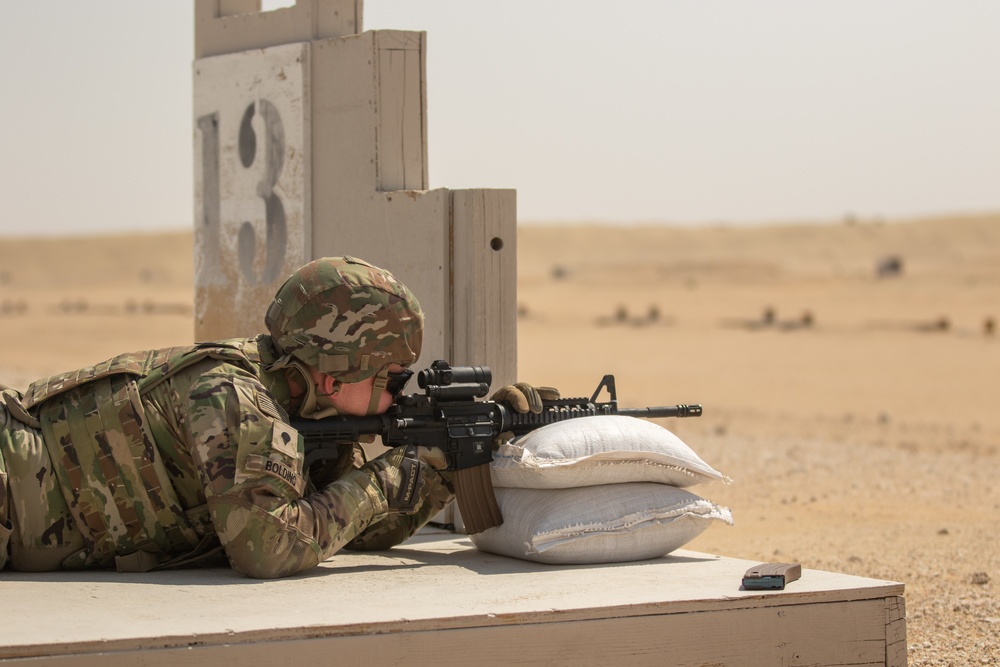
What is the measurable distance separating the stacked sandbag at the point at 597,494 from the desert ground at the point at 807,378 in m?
1.36

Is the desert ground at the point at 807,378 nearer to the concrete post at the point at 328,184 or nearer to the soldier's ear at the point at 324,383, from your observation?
the concrete post at the point at 328,184

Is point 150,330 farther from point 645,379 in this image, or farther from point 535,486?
point 535,486

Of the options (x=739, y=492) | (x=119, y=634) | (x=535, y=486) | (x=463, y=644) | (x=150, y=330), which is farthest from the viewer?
(x=150, y=330)

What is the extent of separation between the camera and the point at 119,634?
316cm

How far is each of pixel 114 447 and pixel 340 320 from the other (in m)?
0.83

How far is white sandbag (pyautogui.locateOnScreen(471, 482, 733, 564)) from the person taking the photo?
4.29 metres

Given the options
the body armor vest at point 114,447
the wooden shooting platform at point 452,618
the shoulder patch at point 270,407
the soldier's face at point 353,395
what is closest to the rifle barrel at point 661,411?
the wooden shooting platform at point 452,618

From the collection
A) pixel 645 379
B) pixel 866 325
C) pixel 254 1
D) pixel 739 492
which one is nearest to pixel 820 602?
pixel 254 1

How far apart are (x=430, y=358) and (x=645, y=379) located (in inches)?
550

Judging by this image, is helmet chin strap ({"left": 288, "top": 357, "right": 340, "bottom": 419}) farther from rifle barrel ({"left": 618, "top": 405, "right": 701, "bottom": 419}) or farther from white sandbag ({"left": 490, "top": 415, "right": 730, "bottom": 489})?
rifle barrel ({"left": 618, "top": 405, "right": 701, "bottom": 419})

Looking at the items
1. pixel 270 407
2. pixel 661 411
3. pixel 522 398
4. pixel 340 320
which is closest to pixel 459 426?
pixel 522 398

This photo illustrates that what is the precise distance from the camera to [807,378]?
19.4 metres

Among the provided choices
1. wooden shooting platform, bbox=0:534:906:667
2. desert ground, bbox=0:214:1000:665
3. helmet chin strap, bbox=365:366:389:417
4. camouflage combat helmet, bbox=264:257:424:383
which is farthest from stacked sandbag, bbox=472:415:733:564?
desert ground, bbox=0:214:1000:665

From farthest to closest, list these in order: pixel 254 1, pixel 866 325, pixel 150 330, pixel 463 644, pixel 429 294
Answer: pixel 150 330, pixel 866 325, pixel 254 1, pixel 429 294, pixel 463 644
